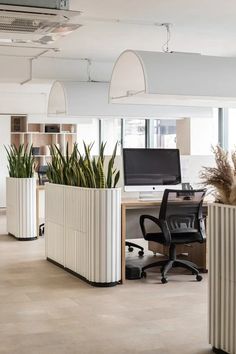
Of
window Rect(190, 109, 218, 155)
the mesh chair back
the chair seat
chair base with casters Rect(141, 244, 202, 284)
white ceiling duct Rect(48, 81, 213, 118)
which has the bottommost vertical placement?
chair base with casters Rect(141, 244, 202, 284)

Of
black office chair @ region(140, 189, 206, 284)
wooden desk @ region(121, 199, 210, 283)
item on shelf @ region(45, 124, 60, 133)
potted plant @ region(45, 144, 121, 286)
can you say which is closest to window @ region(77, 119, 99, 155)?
item on shelf @ region(45, 124, 60, 133)

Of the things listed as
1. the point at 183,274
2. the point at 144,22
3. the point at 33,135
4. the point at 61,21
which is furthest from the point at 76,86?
the point at 33,135

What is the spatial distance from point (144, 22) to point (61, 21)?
211 centimetres

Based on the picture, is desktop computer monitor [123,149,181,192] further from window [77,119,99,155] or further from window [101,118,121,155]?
window [77,119,99,155]

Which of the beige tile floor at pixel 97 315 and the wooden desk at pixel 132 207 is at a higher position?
the wooden desk at pixel 132 207

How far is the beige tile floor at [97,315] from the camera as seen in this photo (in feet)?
13.2

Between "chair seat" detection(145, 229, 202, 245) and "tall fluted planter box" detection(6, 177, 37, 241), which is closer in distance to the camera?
"chair seat" detection(145, 229, 202, 245)

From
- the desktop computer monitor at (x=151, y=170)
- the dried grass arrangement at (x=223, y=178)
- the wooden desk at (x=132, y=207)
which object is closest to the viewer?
the dried grass arrangement at (x=223, y=178)

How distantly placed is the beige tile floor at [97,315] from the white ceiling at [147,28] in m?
2.62

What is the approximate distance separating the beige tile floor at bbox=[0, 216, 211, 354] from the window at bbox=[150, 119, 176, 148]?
560cm

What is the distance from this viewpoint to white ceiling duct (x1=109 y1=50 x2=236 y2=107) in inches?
209

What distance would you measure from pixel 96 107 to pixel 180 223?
2.22m

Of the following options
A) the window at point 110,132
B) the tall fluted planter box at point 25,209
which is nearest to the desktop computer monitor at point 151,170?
the tall fluted planter box at point 25,209

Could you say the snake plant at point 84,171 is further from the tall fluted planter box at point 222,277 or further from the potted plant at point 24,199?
the tall fluted planter box at point 222,277
